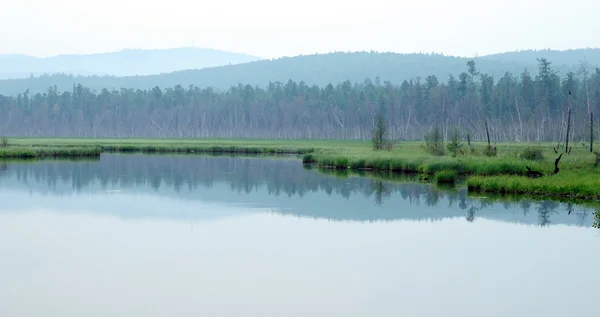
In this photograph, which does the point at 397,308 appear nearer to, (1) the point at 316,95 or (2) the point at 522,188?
(2) the point at 522,188

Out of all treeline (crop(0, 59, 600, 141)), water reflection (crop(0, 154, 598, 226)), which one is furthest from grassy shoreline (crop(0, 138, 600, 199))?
treeline (crop(0, 59, 600, 141))

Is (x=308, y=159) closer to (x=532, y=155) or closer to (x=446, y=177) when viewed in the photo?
(x=532, y=155)

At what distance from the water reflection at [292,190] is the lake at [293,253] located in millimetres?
152

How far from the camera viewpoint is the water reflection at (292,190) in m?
30.2

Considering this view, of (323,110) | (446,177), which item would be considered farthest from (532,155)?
(323,110)

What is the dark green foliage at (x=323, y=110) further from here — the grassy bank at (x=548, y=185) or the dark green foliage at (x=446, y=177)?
the grassy bank at (x=548, y=185)

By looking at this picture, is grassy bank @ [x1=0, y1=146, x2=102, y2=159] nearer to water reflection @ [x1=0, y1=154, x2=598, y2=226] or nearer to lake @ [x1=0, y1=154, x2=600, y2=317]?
water reflection @ [x1=0, y1=154, x2=598, y2=226]

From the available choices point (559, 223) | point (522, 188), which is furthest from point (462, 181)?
point (559, 223)

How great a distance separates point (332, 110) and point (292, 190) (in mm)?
95914

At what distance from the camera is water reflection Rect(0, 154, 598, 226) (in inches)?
1188

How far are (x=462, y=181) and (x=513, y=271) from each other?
23123 millimetres

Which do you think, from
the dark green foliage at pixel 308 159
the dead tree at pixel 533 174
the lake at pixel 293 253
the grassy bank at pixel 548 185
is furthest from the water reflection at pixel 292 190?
the dead tree at pixel 533 174

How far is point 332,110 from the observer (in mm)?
135000

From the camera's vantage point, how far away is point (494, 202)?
32.9 metres
